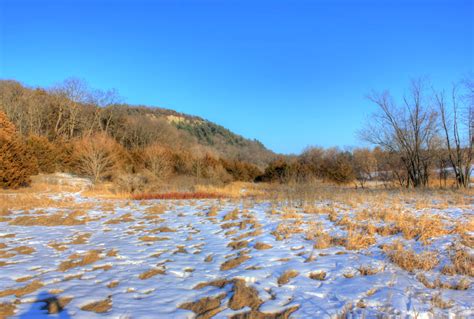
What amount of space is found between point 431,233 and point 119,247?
19.6ft

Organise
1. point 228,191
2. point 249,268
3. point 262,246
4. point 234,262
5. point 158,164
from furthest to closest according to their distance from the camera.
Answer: point 158,164 → point 228,191 → point 262,246 → point 234,262 → point 249,268

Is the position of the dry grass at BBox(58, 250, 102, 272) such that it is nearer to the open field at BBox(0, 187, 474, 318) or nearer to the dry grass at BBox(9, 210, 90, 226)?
the open field at BBox(0, 187, 474, 318)

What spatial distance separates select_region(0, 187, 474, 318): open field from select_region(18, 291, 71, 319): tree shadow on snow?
20mm

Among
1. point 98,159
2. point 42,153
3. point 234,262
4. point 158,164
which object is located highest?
point 42,153

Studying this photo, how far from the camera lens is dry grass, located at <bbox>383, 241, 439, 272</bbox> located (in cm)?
413

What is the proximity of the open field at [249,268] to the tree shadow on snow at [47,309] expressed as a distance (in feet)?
0.06

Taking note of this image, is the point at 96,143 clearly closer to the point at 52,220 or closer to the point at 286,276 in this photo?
the point at 52,220

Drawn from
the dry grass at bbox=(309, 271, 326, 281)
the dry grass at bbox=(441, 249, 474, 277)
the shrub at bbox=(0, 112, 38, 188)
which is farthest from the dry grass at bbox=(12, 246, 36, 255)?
the shrub at bbox=(0, 112, 38, 188)

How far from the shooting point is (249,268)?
176 inches

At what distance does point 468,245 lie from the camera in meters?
4.80

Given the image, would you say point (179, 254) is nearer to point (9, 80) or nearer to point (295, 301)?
point (295, 301)

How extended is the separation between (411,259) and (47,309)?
15.7 feet

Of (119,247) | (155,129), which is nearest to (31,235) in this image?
(119,247)

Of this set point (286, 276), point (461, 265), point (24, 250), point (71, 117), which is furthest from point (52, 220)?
point (71, 117)
